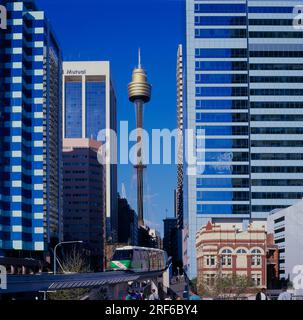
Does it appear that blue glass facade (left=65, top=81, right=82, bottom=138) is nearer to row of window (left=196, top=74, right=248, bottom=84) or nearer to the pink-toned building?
the pink-toned building

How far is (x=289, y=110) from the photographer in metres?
18.4

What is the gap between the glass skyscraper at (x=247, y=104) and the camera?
18609 millimetres

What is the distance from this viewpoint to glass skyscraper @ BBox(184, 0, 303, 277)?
18609 millimetres

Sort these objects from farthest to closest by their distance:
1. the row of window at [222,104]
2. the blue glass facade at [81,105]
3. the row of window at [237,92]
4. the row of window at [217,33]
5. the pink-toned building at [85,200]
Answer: the blue glass facade at [81,105], the pink-toned building at [85,200], the row of window at [217,33], the row of window at [222,104], the row of window at [237,92]

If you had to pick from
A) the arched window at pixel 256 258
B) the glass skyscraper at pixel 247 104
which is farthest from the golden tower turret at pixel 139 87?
the glass skyscraper at pixel 247 104

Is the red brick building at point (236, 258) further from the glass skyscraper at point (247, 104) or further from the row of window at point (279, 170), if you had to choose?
the row of window at point (279, 170)

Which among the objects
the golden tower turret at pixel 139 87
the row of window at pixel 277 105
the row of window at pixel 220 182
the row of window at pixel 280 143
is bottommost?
the golden tower turret at pixel 139 87

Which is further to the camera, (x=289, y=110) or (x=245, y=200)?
(x=245, y=200)

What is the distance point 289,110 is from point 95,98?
21.8 meters

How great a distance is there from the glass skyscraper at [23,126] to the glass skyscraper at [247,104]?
507 cm

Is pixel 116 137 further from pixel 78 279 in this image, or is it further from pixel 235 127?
pixel 235 127

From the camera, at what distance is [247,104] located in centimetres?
2131
